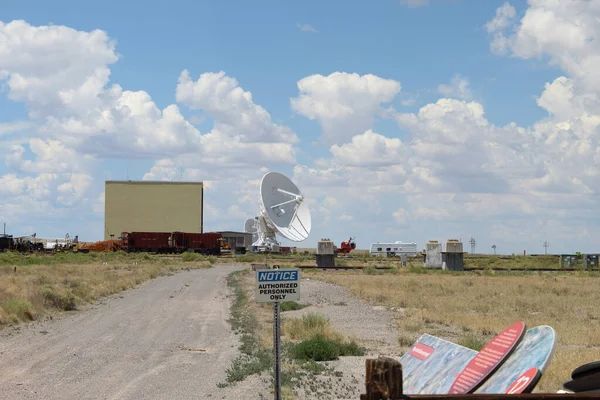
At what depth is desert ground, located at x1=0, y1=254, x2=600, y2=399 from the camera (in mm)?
11727

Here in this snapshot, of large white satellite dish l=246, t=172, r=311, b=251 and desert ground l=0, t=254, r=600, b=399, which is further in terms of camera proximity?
large white satellite dish l=246, t=172, r=311, b=251

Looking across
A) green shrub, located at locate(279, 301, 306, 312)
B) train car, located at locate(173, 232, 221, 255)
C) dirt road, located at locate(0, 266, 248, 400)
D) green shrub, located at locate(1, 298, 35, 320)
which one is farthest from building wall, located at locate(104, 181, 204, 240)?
green shrub, located at locate(1, 298, 35, 320)

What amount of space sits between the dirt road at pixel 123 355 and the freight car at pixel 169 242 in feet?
192

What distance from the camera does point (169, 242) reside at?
8488 centimetres

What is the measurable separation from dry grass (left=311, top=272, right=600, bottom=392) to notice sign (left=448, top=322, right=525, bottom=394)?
5051mm

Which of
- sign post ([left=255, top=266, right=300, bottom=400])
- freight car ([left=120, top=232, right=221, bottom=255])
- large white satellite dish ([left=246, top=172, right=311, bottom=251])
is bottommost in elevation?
sign post ([left=255, top=266, right=300, bottom=400])

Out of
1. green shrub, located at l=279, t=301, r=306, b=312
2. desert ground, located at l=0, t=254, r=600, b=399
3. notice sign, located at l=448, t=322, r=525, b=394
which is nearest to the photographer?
notice sign, located at l=448, t=322, r=525, b=394

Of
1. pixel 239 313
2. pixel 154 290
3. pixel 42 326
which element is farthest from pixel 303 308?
pixel 154 290

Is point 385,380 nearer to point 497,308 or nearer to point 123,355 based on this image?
point 123,355

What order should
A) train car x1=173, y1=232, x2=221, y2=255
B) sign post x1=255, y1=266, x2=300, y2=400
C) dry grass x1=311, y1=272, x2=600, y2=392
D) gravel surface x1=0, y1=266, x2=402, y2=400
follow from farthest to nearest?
1. train car x1=173, y1=232, x2=221, y2=255
2. dry grass x1=311, y1=272, x2=600, y2=392
3. gravel surface x1=0, y1=266, x2=402, y2=400
4. sign post x1=255, y1=266, x2=300, y2=400

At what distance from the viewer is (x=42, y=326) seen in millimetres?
20438

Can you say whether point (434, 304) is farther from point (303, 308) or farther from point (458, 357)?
point (458, 357)

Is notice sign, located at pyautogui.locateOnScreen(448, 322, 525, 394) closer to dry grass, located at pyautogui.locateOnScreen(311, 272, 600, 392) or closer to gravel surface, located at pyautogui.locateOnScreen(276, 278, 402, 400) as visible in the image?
gravel surface, located at pyautogui.locateOnScreen(276, 278, 402, 400)

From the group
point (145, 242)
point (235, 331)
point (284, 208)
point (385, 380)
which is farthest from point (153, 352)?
point (145, 242)
